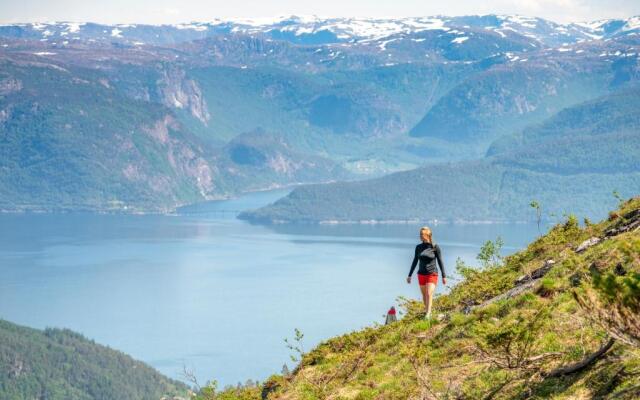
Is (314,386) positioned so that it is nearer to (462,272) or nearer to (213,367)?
(462,272)

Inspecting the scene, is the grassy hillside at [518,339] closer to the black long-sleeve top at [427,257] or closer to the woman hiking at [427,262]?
the woman hiking at [427,262]

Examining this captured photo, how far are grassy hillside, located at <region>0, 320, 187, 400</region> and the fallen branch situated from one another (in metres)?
151

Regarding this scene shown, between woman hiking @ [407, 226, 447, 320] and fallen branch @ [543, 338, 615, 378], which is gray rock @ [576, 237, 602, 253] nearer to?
woman hiking @ [407, 226, 447, 320]

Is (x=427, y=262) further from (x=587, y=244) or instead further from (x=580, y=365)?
(x=580, y=365)

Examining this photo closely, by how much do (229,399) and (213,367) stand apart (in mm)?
137620

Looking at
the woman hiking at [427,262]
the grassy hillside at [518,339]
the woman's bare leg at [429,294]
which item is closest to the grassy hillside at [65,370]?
the grassy hillside at [518,339]

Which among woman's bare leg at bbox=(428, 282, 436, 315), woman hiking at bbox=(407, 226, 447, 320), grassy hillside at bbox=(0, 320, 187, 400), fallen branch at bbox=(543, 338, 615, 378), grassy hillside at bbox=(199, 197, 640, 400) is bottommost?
fallen branch at bbox=(543, 338, 615, 378)

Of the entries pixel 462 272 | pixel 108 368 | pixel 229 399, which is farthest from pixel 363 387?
pixel 108 368

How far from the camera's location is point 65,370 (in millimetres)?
185250

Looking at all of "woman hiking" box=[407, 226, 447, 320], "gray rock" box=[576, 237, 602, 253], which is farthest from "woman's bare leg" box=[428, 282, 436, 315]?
"gray rock" box=[576, 237, 602, 253]

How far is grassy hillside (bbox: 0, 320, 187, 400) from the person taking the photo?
171375 mm

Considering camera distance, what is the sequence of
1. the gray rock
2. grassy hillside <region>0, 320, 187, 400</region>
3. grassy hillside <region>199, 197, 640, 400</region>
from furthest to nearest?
1. grassy hillside <region>0, 320, 187, 400</region>
2. the gray rock
3. grassy hillside <region>199, 197, 640, 400</region>

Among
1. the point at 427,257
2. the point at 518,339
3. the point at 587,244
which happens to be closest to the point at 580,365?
the point at 518,339

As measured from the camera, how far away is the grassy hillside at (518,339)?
607 inches
